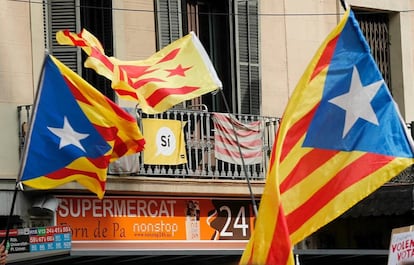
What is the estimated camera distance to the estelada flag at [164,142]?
1752 centimetres

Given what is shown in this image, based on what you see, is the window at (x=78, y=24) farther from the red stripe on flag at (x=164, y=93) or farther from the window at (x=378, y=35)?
the window at (x=378, y=35)

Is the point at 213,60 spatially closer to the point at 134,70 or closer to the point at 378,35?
the point at 378,35

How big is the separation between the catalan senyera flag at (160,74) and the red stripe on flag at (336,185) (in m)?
3.80

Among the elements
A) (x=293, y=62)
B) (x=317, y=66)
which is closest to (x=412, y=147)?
(x=317, y=66)

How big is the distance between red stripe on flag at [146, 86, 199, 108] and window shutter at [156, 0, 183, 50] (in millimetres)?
4013

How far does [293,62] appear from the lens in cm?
2011

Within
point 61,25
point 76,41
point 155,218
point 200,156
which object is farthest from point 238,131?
point 76,41

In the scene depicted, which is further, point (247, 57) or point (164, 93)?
point (247, 57)

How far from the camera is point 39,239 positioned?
15594 mm

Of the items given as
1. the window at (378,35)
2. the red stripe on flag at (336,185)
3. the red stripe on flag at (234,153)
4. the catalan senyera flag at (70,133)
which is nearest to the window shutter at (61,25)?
the red stripe on flag at (234,153)

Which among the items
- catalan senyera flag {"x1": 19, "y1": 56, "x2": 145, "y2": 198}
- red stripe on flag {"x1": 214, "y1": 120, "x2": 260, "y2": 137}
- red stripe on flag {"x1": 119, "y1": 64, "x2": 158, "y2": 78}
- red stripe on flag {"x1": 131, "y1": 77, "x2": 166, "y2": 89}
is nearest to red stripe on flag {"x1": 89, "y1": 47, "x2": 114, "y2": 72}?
red stripe on flag {"x1": 119, "y1": 64, "x2": 158, "y2": 78}

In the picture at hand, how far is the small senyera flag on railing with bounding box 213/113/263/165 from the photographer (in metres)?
18.3

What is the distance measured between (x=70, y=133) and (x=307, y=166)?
3.62m

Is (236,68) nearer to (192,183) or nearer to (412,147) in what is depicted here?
(192,183)
